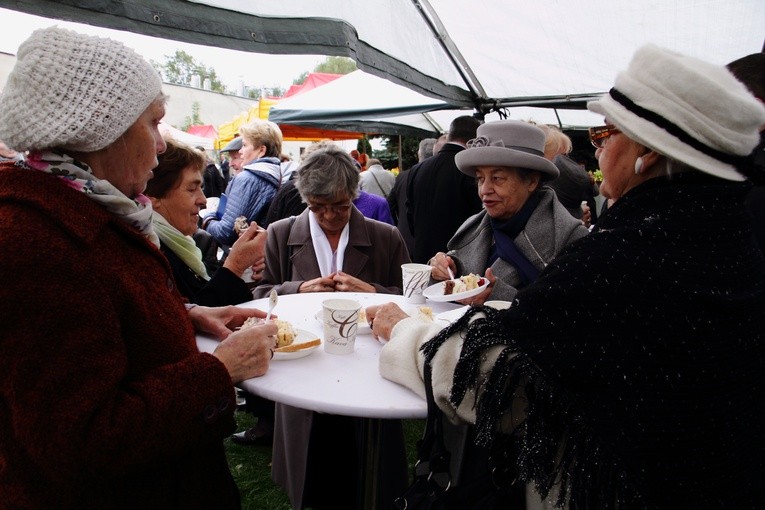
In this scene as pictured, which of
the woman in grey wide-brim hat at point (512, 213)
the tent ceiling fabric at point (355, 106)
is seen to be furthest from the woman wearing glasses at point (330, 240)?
the tent ceiling fabric at point (355, 106)

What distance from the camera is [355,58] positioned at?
9.27 ft

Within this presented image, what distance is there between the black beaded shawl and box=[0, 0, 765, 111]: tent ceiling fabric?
1.87 m

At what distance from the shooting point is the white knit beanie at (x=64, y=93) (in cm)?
110

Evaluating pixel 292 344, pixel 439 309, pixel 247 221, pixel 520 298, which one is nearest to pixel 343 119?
pixel 247 221

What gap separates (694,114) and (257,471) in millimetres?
3291

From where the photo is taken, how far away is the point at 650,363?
1051 mm

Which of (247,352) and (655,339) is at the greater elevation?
(655,339)

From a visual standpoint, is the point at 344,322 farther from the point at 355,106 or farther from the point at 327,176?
the point at 355,106

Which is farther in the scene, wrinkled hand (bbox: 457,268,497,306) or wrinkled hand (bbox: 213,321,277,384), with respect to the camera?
wrinkled hand (bbox: 457,268,497,306)

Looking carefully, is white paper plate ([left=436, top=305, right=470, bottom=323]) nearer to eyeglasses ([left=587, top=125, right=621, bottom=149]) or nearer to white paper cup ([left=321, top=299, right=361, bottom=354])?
white paper cup ([left=321, top=299, right=361, bottom=354])

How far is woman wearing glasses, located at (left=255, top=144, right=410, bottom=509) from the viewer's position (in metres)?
2.46

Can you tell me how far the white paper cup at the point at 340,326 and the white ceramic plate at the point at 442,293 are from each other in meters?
0.55

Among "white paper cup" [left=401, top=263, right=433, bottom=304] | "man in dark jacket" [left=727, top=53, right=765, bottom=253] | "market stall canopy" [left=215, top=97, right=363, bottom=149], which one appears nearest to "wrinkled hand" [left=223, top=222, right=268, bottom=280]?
"white paper cup" [left=401, top=263, right=433, bottom=304]

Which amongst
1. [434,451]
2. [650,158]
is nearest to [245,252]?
[434,451]
